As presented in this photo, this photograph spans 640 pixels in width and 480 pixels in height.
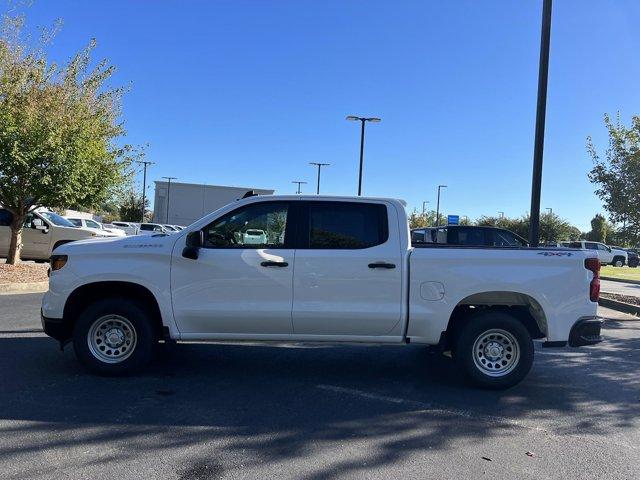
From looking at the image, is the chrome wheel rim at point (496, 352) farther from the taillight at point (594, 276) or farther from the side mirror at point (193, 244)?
the side mirror at point (193, 244)

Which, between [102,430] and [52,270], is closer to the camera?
[102,430]

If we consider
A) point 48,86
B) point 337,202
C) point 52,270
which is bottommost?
point 52,270

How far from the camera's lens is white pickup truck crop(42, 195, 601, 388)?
5637 millimetres

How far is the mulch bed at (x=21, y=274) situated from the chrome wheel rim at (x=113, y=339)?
7.78 m

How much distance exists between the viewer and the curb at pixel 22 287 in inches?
468

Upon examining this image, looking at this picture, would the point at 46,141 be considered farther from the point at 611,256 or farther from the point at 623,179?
the point at 611,256

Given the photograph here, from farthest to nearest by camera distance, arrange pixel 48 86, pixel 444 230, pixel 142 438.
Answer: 1. pixel 444 230
2. pixel 48 86
3. pixel 142 438

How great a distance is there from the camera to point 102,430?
435cm

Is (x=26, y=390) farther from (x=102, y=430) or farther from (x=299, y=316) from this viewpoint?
(x=299, y=316)

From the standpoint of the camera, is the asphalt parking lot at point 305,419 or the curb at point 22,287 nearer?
the asphalt parking lot at point 305,419

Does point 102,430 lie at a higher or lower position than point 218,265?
lower

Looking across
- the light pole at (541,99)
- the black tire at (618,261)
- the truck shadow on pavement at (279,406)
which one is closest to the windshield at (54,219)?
the truck shadow on pavement at (279,406)

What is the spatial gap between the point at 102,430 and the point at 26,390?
4.58 feet

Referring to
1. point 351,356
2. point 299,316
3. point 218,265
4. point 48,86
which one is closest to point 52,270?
point 218,265
